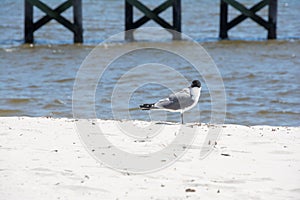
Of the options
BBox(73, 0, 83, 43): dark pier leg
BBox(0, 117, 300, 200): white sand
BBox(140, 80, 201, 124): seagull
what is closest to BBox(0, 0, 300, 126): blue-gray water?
BBox(73, 0, 83, 43): dark pier leg

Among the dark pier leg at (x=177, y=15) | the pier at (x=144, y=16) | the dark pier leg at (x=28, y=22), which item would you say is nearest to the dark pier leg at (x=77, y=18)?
the pier at (x=144, y=16)

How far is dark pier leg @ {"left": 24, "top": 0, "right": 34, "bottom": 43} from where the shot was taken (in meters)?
17.9

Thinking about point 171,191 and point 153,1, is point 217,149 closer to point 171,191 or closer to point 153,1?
point 171,191

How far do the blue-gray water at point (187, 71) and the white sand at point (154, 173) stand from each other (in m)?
3.82

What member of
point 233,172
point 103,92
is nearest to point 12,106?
point 103,92

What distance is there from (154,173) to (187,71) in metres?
9.72

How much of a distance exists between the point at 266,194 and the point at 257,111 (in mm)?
6387

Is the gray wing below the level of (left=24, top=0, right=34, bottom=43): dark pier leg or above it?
above

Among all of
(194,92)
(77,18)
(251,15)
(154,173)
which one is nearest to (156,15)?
(77,18)

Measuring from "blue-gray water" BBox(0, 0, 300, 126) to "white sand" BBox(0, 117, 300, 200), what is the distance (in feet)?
12.5

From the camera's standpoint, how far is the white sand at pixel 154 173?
212 inches

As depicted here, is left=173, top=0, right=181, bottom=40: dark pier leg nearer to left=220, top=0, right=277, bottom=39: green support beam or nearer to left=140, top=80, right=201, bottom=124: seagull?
left=220, top=0, right=277, bottom=39: green support beam

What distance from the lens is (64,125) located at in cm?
787

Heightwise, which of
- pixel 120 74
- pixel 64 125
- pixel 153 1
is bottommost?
pixel 153 1
